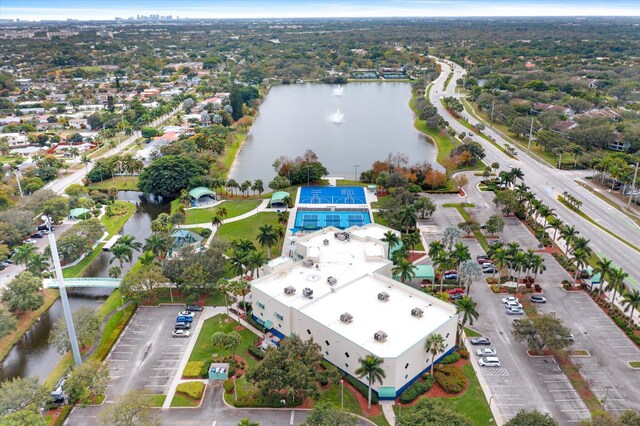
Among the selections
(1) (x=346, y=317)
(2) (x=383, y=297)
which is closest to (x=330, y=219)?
(2) (x=383, y=297)

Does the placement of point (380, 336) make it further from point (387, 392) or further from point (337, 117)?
point (337, 117)

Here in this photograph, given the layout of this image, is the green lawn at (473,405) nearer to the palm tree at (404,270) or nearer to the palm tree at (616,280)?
the palm tree at (404,270)

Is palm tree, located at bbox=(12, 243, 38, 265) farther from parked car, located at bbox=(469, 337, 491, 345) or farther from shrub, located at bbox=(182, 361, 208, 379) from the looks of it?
parked car, located at bbox=(469, 337, 491, 345)

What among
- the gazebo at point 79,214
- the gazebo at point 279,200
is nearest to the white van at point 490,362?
the gazebo at point 279,200

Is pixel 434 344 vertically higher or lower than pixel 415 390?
higher

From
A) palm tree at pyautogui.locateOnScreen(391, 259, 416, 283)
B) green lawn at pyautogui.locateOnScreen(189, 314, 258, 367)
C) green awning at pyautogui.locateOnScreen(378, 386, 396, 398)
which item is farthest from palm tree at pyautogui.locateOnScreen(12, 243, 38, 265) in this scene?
green awning at pyautogui.locateOnScreen(378, 386, 396, 398)

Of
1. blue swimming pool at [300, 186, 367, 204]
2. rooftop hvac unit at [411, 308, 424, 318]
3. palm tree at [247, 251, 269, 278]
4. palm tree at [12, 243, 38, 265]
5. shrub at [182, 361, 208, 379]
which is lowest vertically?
shrub at [182, 361, 208, 379]
